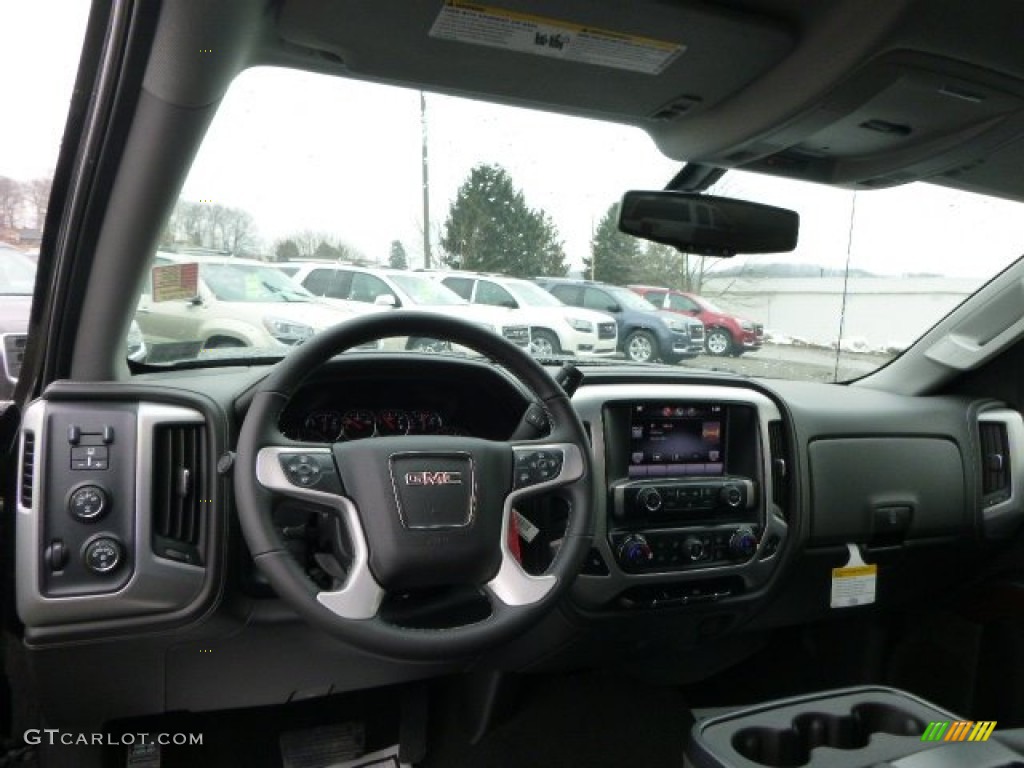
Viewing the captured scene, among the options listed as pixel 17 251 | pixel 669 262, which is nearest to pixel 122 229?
pixel 17 251

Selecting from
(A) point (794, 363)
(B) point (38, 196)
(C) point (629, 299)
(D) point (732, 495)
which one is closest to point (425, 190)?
(C) point (629, 299)

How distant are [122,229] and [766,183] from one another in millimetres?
1949

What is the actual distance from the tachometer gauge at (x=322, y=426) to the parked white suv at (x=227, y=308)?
0.23 m

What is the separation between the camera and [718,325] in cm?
308

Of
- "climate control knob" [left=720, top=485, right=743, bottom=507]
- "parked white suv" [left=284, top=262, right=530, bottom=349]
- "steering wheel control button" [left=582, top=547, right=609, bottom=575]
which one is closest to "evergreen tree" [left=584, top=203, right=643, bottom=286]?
"parked white suv" [left=284, top=262, right=530, bottom=349]

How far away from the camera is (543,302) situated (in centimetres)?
271

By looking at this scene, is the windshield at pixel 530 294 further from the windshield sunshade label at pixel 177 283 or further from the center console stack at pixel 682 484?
the windshield sunshade label at pixel 177 283

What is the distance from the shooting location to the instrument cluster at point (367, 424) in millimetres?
2326

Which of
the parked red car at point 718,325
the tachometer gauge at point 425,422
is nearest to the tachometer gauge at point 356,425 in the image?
the tachometer gauge at point 425,422

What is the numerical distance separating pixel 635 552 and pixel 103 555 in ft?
4.76

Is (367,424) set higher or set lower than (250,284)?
lower

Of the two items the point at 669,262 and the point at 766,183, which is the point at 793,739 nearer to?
the point at 669,262

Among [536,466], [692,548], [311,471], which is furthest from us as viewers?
[692,548]

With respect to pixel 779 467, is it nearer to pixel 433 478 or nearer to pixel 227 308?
pixel 433 478
